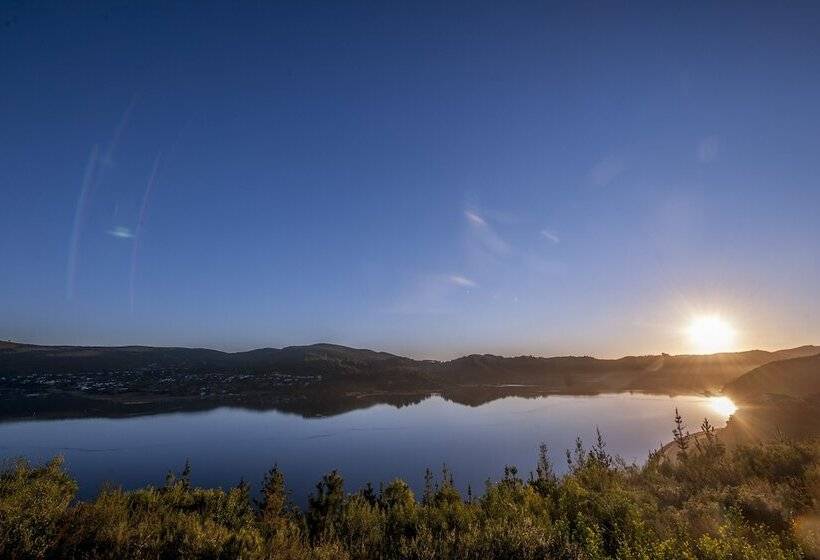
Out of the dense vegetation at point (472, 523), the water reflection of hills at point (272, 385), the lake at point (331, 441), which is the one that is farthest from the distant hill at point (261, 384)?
the dense vegetation at point (472, 523)

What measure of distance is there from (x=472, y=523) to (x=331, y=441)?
69.2m

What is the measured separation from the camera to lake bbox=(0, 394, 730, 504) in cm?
5300

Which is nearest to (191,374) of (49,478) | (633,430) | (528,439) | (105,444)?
(105,444)

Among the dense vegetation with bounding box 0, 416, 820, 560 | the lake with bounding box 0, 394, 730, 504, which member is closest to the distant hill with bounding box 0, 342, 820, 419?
the lake with bounding box 0, 394, 730, 504

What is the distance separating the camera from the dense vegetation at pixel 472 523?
21.3ft

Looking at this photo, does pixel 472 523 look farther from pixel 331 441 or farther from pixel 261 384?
pixel 261 384

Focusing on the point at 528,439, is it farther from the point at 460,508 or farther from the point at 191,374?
the point at 191,374

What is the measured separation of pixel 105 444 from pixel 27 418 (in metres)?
37.3

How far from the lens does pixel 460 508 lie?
1133 cm

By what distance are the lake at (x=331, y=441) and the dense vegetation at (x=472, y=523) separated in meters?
34.6

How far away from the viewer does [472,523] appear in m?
9.34

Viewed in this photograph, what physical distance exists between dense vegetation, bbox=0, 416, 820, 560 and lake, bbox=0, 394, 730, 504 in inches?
1362

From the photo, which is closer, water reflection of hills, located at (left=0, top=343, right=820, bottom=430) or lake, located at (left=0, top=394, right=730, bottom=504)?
lake, located at (left=0, top=394, right=730, bottom=504)

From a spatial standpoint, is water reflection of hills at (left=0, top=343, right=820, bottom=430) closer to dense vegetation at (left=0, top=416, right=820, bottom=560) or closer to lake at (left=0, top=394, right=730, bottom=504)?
lake at (left=0, top=394, right=730, bottom=504)
